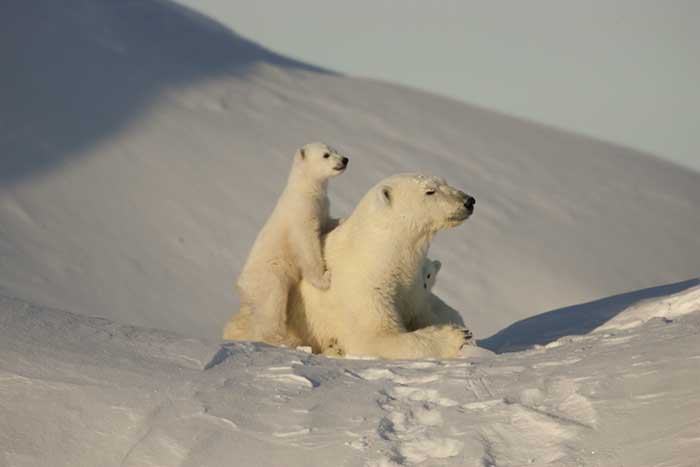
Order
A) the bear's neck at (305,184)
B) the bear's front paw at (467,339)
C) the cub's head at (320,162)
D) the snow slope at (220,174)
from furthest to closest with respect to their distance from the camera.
Answer: 1. the snow slope at (220,174)
2. the cub's head at (320,162)
3. the bear's neck at (305,184)
4. the bear's front paw at (467,339)

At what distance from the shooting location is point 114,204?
17.0m

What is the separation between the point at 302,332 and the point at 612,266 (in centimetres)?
1048

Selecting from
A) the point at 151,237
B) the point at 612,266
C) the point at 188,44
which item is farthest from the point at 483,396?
the point at 188,44

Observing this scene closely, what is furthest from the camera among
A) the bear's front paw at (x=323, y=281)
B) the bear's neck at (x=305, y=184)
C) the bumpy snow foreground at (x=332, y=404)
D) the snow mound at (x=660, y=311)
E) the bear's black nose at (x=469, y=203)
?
the bear's neck at (x=305, y=184)

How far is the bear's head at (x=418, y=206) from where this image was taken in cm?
813

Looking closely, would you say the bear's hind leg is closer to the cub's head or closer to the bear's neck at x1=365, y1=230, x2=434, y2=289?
the bear's neck at x1=365, y1=230, x2=434, y2=289

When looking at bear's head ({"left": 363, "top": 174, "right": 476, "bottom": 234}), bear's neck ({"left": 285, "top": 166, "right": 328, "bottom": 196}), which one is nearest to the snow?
bear's head ({"left": 363, "top": 174, "right": 476, "bottom": 234})

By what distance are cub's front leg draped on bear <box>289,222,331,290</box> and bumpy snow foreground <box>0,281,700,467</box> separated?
69.7 inches

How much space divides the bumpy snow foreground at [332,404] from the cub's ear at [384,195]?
5.71 ft

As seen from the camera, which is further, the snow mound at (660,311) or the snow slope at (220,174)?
the snow slope at (220,174)

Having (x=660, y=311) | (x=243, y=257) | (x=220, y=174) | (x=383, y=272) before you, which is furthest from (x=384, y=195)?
(x=220, y=174)

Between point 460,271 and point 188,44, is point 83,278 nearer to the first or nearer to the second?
point 460,271

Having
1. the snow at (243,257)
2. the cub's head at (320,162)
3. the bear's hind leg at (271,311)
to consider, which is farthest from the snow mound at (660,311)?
the cub's head at (320,162)

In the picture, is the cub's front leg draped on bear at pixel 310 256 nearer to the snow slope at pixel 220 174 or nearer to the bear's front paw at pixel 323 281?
the bear's front paw at pixel 323 281
